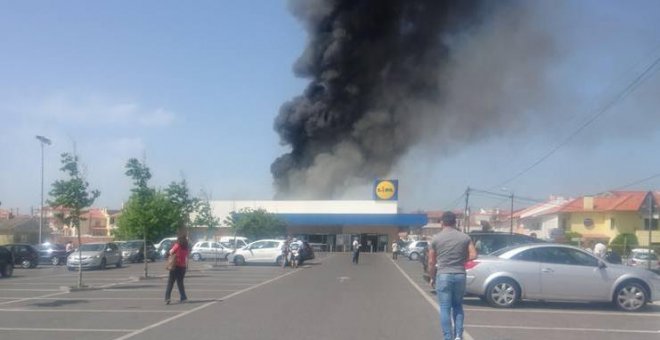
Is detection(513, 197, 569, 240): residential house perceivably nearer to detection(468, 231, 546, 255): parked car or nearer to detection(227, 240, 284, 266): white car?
detection(227, 240, 284, 266): white car

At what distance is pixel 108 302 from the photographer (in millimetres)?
17031

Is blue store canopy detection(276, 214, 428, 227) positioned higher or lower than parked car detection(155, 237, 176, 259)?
higher

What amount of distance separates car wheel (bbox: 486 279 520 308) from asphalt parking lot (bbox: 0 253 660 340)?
0.25 m

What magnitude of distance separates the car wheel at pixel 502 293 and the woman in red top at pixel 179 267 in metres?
6.48

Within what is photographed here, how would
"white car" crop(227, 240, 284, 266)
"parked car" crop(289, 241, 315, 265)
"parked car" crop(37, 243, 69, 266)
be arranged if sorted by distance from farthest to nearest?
"parked car" crop(37, 243, 69, 266), "white car" crop(227, 240, 284, 266), "parked car" crop(289, 241, 315, 265)

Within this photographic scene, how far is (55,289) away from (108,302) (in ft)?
17.9

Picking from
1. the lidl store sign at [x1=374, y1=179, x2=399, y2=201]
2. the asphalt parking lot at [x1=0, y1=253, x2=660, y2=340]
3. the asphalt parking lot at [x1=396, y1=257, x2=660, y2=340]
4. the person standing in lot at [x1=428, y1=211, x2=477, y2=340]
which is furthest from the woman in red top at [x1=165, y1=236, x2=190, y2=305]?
→ the lidl store sign at [x1=374, y1=179, x2=399, y2=201]

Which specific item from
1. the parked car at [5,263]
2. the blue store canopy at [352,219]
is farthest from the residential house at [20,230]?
the parked car at [5,263]

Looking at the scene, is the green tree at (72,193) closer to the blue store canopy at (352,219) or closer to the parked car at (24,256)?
the parked car at (24,256)

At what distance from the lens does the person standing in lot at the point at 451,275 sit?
922cm

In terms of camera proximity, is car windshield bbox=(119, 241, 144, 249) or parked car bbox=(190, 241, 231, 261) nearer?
car windshield bbox=(119, 241, 144, 249)

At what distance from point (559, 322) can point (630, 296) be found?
9.77 feet

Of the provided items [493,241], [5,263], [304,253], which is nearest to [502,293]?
[493,241]

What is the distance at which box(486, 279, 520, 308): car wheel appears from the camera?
628 inches
